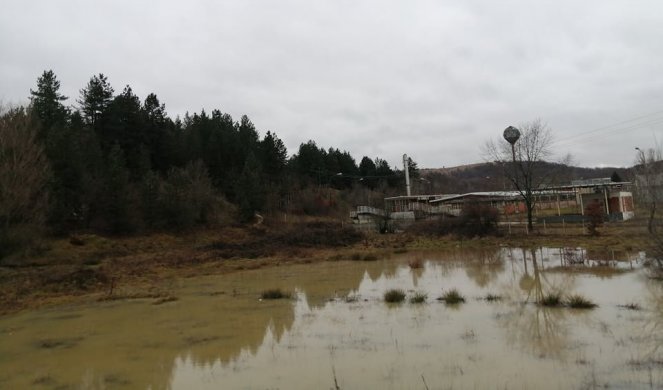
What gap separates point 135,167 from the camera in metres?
54.9

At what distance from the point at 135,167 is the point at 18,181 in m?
29.3

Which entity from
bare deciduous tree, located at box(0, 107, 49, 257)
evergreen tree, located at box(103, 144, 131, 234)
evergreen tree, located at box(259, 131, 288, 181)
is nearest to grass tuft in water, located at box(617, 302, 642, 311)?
bare deciduous tree, located at box(0, 107, 49, 257)

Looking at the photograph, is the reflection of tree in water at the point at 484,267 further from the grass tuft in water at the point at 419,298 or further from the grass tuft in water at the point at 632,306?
the grass tuft in water at the point at 632,306

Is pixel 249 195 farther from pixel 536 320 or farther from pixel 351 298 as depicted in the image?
pixel 536 320

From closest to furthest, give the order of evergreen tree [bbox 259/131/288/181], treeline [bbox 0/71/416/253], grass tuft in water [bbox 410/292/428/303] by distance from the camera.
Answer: grass tuft in water [bbox 410/292/428/303], treeline [bbox 0/71/416/253], evergreen tree [bbox 259/131/288/181]

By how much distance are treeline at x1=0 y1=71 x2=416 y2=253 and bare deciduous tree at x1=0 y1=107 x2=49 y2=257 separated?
84 millimetres

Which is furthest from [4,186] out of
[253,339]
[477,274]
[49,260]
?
[477,274]

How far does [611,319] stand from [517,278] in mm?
7727

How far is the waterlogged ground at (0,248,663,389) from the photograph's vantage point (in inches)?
310

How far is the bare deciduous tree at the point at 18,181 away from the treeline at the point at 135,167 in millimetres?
84

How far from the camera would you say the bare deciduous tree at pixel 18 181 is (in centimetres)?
2503

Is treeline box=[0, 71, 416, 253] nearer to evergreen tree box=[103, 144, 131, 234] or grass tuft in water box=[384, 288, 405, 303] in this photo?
evergreen tree box=[103, 144, 131, 234]

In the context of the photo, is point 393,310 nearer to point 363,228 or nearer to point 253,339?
point 253,339

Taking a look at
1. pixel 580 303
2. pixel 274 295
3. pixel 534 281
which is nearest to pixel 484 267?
pixel 534 281
